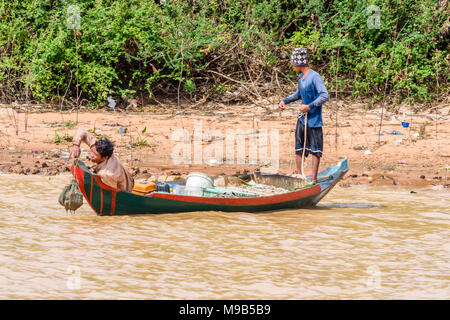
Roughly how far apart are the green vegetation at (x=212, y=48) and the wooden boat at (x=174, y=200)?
528 cm

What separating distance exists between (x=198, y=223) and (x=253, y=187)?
1217 mm

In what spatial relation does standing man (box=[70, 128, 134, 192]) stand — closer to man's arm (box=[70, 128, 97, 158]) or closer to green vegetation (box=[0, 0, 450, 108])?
man's arm (box=[70, 128, 97, 158])

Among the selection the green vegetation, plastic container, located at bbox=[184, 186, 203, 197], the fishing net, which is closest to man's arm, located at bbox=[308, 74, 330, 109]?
plastic container, located at bbox=[184, 186, 203, 197]

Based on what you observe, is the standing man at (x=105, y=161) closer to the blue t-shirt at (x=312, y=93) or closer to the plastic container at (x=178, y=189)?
the plastic container at (x=178, y=189)

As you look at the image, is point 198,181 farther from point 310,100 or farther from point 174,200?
point 310,100


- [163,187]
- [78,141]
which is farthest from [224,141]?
[78,141]

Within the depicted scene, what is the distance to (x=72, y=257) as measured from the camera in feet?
18.6

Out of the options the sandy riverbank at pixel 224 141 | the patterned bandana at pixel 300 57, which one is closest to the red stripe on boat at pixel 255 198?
the patterned bandana at pixel 300 57

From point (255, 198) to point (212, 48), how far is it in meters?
6.61

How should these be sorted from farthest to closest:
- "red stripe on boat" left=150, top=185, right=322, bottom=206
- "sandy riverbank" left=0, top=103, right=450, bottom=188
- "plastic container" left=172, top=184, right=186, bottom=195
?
"sandy riverbank" left=0, top=103, right=450, bottom=188 < "plastic container" left=172, top=184, right=186, bottom=195 < "red stripe on boat" left=150, top=185, right=322, bottom=206

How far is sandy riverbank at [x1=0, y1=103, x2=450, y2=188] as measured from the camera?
982 cm

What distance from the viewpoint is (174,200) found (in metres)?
6.86

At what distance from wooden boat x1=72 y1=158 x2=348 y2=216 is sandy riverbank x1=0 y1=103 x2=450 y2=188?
6.14 ft

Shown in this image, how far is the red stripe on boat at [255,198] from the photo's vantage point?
6.84 m
